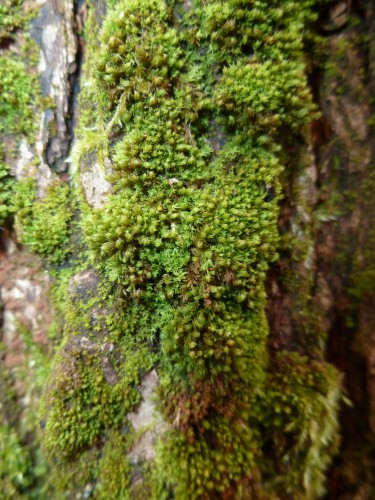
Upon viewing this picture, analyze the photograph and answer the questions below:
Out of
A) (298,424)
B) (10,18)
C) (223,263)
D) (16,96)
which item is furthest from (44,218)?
(298,424)

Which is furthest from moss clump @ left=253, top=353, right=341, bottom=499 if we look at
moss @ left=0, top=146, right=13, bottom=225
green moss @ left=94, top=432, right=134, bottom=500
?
moss @ left=0, top=146, right=13, bottom=225

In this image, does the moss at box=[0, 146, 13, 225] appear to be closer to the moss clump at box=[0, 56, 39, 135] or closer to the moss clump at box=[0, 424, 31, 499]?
the moss clump at box=[0, 56, 39, 135]

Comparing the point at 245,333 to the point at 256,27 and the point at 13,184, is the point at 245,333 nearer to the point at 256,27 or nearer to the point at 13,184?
the point at 256,27

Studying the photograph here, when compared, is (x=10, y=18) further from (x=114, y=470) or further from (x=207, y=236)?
(x=114, y=470)

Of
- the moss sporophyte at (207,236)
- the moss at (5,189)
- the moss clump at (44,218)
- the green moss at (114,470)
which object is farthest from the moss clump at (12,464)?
the moss at (5,189)

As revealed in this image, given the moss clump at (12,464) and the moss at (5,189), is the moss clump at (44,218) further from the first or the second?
the moss clump at (12,464)
